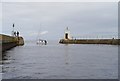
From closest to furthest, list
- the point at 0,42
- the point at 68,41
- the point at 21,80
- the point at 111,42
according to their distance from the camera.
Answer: the point at 21,80 → the point at 0,42 → the point at 111,42 → the point at 68,41

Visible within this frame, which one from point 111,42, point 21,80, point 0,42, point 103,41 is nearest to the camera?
point 21,80

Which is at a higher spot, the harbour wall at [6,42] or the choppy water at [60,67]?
the harbour wall at [6,42]

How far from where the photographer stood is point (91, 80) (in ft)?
53.1

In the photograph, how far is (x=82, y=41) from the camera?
5315 inches

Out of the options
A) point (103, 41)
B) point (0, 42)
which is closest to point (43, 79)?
point (0, 42)

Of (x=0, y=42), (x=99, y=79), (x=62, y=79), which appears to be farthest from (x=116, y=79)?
(x=0, y=42)

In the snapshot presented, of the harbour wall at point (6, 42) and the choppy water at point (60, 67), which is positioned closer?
the choppy water at point (60, 67)

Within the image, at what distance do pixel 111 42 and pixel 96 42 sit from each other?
15.8m

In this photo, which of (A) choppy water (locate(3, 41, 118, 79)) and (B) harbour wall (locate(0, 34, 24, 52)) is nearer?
(A) choppy water (locate(3, 41, 118, 79))

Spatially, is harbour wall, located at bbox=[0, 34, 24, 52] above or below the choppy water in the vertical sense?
above

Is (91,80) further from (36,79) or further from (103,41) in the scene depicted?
(103,41)

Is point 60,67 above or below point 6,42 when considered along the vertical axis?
below

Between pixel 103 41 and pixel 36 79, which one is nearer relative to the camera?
pixel 36 79

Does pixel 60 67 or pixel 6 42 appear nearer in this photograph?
pixel 60 67
